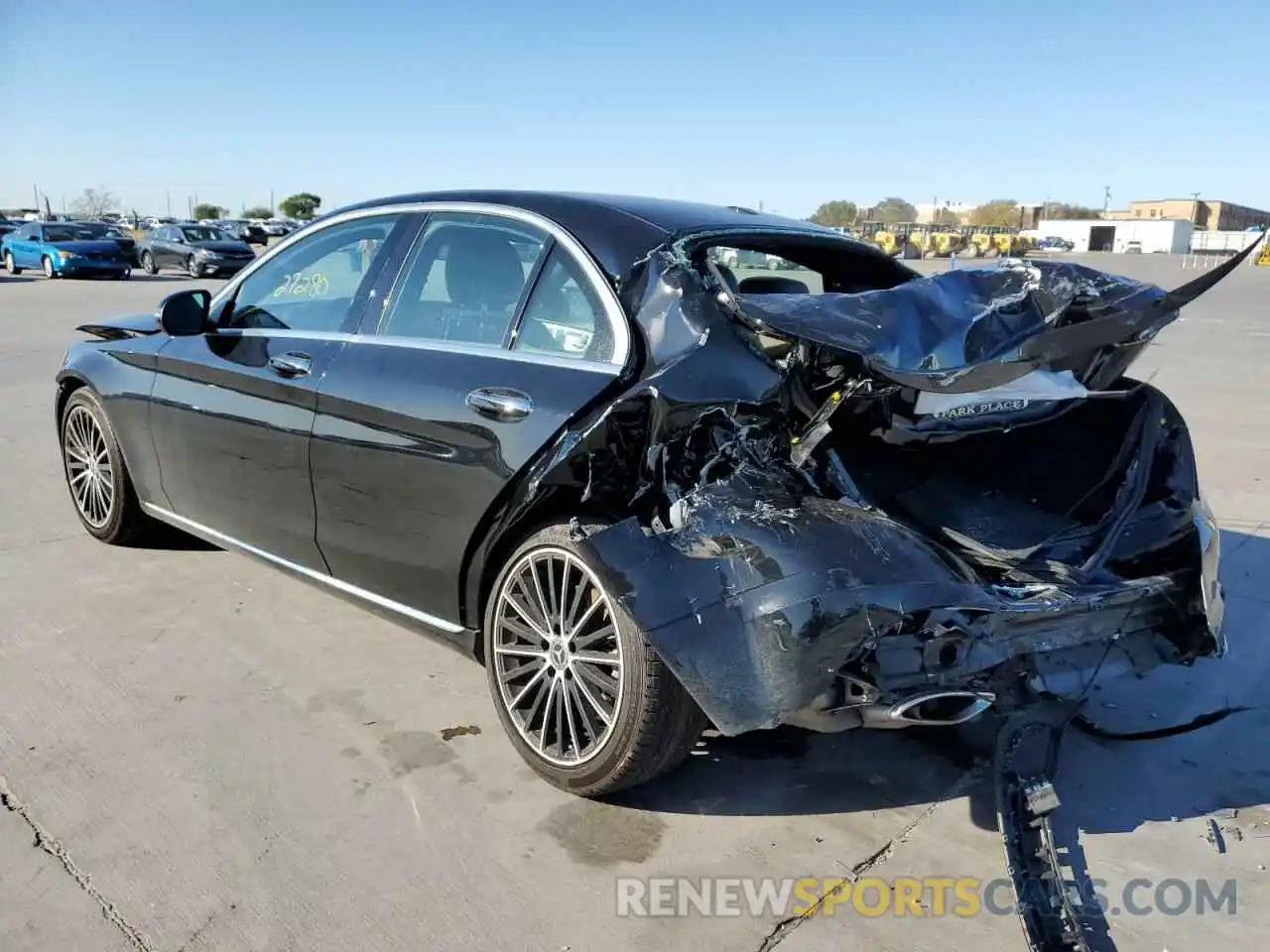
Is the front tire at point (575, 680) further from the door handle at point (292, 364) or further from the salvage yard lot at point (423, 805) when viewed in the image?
the door handle at point (292, 364)

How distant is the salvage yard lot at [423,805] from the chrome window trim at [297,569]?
0.26 m

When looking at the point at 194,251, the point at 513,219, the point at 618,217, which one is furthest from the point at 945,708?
the point at 194,251

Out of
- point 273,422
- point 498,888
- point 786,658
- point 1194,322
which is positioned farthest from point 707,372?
point 1194,322

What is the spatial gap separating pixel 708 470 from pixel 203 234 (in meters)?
29.5

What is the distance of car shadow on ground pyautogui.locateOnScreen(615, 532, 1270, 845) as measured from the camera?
2.98m

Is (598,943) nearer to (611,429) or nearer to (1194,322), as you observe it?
(611,429)

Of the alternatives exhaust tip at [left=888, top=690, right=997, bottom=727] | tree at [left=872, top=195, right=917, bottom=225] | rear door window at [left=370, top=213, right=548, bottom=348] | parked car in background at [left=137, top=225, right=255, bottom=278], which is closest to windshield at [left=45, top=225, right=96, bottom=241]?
parked car in background at [left=137, top=225, right=255, bottom=278]

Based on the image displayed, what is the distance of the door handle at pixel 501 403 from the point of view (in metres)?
3.00

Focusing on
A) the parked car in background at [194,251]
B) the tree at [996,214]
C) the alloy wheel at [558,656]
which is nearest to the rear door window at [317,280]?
the alloy wheel at [558,656]

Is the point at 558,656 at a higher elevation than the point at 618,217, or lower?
lower

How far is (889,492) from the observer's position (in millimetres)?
3311

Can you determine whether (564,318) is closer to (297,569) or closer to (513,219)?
(513,219)

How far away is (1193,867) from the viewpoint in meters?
2.71

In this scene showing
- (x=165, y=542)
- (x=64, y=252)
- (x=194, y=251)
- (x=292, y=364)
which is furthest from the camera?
(x=194, y=251)
